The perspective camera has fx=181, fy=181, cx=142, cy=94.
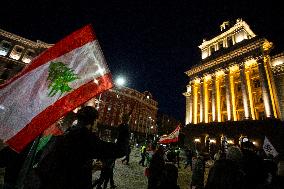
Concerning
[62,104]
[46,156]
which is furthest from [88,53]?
[46,156]

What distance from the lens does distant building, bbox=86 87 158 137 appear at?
6519 cm

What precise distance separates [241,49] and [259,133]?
59.7ft

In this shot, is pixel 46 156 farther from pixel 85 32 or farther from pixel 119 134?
pixel 85 32

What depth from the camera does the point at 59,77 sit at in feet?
8.19

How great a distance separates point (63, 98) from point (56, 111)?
0.22 m

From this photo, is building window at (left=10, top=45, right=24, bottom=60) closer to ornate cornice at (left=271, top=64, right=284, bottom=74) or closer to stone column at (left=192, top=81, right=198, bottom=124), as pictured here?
stone column at (left=192, top=81, right=198, bottom=124)

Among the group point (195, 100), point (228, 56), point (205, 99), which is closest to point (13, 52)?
point (195, 100)

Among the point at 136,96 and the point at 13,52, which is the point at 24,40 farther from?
the point at 136,96

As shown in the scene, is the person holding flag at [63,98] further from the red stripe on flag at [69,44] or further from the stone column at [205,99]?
the stone column at [205,99]

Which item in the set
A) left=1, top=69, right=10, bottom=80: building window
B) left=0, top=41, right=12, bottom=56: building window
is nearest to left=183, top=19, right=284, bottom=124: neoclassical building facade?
left=1, top=69, right=10, bottom=80: building window

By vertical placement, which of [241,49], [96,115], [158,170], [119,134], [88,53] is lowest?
[158,170]

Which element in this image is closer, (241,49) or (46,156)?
(46,156)

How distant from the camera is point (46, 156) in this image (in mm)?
1957

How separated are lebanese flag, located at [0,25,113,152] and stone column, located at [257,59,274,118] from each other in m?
33.3
